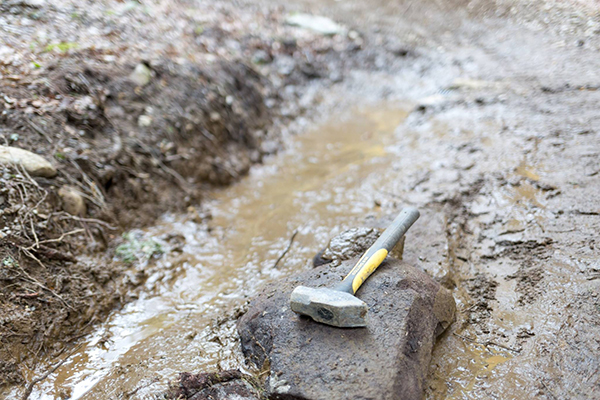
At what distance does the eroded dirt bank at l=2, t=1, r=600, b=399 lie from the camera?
2.17 meters

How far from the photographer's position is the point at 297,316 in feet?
6.75

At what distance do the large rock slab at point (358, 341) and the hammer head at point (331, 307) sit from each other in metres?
0.07

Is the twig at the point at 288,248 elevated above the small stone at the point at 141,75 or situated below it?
below

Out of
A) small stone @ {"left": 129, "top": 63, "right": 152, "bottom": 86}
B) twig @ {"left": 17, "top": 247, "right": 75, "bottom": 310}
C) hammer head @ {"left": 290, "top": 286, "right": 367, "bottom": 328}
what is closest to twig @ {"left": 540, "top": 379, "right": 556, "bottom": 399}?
A: hammer head @ {"left": 290, "top": 286, "right": 367, "bottom": 328}

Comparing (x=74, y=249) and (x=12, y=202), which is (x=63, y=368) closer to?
(x=74, y=249)

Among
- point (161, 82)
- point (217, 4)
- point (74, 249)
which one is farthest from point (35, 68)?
point (217, 4)

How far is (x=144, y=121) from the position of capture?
3869mm

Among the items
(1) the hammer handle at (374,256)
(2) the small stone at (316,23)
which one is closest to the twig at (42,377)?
(1) the hammer handle at (374,256)

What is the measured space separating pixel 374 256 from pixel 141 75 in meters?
3.40

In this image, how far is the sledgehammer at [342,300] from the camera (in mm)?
1863

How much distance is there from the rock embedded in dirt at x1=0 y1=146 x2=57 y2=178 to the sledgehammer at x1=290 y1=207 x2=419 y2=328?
2.31 metres

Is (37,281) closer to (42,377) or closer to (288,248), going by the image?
(42,377)

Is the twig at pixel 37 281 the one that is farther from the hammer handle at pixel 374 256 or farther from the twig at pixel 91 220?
the hammer handle at pixel 374 256

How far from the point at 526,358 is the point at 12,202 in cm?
341
